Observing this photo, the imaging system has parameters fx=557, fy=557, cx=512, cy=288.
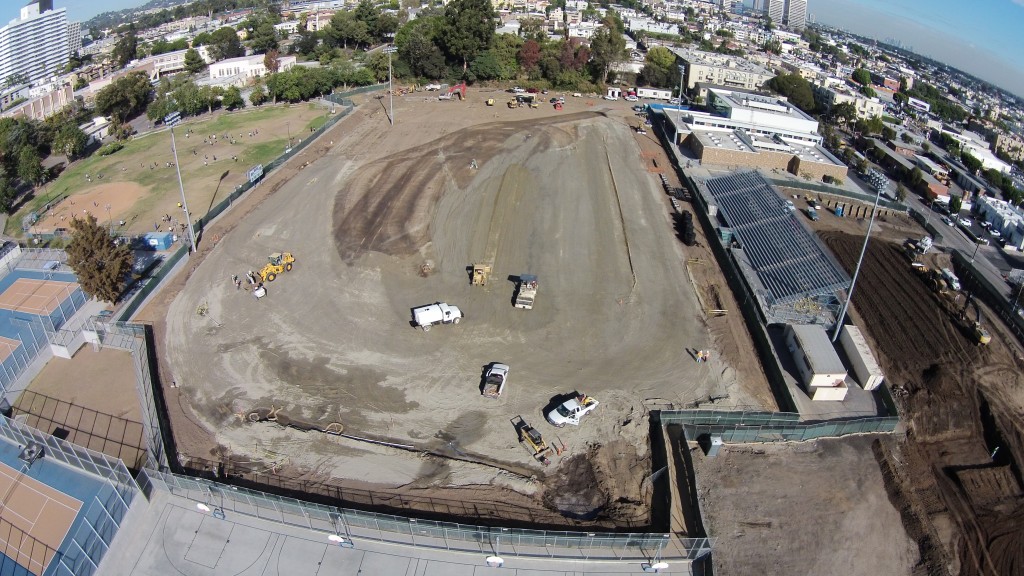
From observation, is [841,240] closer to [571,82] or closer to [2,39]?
[571,82]

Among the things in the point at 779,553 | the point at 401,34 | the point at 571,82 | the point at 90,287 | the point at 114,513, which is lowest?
the point at 779,553

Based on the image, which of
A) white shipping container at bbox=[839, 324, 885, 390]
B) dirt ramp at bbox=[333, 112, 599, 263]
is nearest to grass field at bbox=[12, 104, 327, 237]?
dirt ramp at bbox=[333, 112, 599, 263]

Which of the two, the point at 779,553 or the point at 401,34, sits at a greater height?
the point at 401,34

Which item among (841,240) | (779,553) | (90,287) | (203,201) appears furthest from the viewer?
(203,201)

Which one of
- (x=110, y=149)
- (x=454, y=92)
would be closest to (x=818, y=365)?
(x=454, y=92)

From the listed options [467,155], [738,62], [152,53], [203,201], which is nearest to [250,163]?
[203,201]

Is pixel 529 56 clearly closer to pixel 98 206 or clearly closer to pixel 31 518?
pixel 98 206

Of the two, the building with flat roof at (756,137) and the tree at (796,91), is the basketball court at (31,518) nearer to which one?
the building with flat roof at (756,137)
